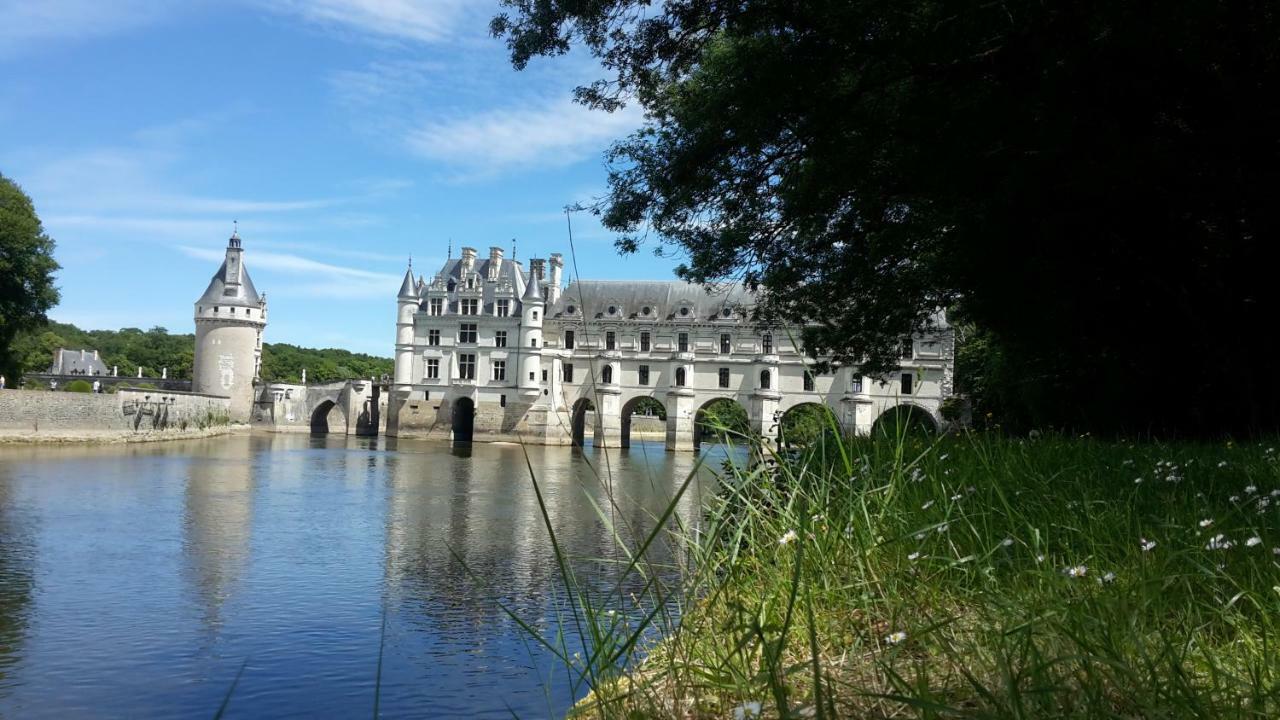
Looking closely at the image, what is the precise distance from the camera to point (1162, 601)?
3020mm

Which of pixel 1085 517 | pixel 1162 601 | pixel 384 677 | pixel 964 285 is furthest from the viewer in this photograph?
pixel 964 285

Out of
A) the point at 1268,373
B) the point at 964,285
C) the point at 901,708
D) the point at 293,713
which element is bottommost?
the point at 293,713

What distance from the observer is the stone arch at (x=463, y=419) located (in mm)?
55906

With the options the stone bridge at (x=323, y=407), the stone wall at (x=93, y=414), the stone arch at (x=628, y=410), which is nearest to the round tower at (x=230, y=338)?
the stone bridge at (x=323, y=407)

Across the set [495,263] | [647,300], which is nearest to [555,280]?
[495,263]

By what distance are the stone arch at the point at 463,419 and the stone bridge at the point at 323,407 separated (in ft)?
17.9

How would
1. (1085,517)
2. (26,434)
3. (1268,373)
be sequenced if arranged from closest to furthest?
(1085,517) → (1268,373) → (26,434)

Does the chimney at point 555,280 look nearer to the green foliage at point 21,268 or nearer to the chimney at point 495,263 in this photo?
the chimney at point 495,263

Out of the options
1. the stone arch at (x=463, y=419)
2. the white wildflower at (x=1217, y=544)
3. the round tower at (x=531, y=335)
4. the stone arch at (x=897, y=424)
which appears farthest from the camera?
the stone arch at (x=463, y=419)

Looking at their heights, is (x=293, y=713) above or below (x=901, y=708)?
below

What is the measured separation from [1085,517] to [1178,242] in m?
6.47

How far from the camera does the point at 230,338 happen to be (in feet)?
185

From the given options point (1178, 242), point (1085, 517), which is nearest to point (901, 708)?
point (1085, 517)

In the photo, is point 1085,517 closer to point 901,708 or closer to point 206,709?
point 901,708
